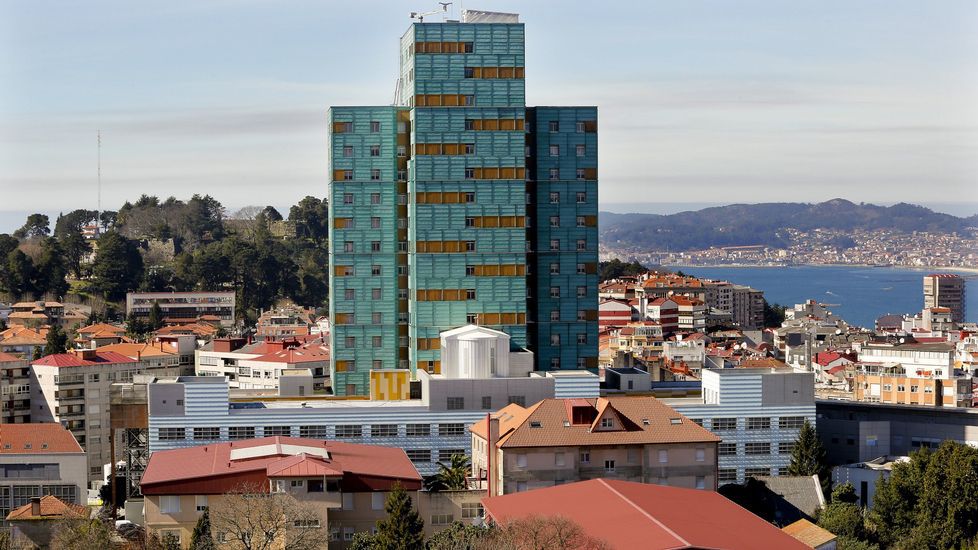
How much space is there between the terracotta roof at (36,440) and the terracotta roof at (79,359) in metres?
25.2

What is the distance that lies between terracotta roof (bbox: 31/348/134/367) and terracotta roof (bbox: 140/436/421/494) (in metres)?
38.4

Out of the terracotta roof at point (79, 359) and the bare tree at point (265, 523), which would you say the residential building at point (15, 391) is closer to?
the terracotta roof at point (79, 359)

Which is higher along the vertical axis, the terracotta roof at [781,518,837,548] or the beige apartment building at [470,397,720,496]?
the beige apartment building at [470,397,720,496]

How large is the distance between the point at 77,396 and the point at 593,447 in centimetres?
4818

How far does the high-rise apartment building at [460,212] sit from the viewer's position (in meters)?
85.2

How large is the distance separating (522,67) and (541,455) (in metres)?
23.2

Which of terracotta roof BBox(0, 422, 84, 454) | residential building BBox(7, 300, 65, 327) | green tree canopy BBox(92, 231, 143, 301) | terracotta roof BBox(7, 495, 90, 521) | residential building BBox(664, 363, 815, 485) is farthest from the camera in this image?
green tree canopy BBox(92, 231, 143, 301)

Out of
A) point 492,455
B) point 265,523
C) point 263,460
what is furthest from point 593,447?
point 265,523

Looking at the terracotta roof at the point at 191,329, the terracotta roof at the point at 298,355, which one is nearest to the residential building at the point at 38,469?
the terracotta roof at the point at 298,355

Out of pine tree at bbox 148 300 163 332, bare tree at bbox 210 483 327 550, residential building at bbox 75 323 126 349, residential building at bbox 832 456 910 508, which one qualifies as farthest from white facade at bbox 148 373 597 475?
pine tree at bbox 148 300 163 332

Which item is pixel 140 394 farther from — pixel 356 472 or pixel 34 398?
pixel 34 398

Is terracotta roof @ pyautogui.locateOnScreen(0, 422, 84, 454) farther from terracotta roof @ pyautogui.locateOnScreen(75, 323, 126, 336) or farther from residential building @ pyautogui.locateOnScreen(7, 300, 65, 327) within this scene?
residential building @ pyautogui.locateOnScreen(7, 300, 65, 327)

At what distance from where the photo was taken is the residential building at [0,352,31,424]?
108500mm

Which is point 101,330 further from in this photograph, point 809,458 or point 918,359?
point 809,458
